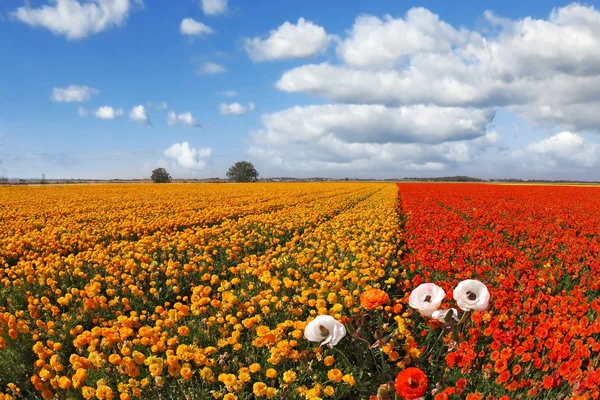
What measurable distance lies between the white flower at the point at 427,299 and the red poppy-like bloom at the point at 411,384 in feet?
1.98

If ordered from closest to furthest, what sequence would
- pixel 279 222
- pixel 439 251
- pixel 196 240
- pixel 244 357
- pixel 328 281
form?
pixel 244 357, pixel 328 281, pixel 439 251, pixel 196 240, pixel 279 222

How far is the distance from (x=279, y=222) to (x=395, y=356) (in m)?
8.61

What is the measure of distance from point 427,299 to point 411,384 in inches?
30.1

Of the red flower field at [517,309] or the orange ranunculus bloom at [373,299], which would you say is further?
the red flower field at [517,309]

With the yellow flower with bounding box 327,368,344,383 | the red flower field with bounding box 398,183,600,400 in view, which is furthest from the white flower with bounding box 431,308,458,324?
the yellow flower with bounding box 327,368,344,383

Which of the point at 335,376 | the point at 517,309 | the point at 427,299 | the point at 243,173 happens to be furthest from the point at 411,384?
the point at 243,173

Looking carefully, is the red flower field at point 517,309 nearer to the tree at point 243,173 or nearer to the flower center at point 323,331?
the flower center at point 323,331

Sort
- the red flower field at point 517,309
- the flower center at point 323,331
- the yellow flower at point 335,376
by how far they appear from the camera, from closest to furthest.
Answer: the flower center at point 323,331 < the yellow flower at point 335,376 < the red flower field at point 517,309

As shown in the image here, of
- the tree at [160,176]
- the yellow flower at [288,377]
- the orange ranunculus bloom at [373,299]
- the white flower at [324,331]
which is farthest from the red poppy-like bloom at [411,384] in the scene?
the tree at [160,176]

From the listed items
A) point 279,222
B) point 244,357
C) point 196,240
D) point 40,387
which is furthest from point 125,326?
point 279,222

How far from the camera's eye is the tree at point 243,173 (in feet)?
349

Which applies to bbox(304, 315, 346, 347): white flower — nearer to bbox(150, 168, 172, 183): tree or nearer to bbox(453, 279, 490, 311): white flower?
bbox(453, 279, 490, 311): white flower

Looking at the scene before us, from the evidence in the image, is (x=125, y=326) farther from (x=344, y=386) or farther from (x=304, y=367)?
(x=344, y=386)

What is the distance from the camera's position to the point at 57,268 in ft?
23.1
